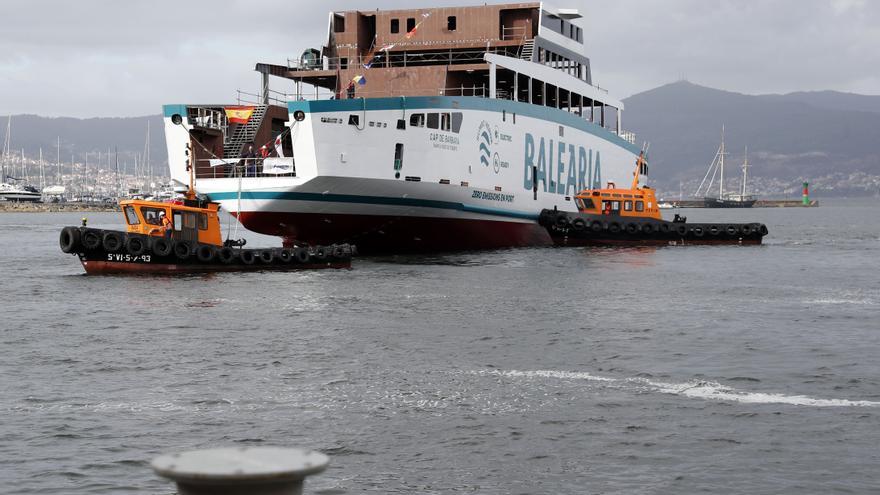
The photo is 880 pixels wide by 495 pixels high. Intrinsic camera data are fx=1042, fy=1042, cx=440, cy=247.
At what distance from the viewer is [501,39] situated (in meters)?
58.5

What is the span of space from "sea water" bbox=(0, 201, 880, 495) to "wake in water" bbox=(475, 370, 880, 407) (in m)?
0.08

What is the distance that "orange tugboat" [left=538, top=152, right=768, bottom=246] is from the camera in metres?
61.2

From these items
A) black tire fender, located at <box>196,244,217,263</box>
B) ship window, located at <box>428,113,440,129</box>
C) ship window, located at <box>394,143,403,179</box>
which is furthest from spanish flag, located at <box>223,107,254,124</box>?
black tire fender, located at <box>196,244,217,263</box>

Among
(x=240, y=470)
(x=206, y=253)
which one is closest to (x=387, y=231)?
(x=206, y=253)

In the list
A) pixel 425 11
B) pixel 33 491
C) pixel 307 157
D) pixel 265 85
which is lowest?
pixel 33 491

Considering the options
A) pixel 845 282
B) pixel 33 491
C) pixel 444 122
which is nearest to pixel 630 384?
pixel 33 491

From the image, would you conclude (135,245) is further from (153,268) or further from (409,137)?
(409,137)

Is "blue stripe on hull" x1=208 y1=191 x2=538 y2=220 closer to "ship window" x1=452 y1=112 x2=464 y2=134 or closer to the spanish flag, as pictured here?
"ship window" x1=452 y1=112 x2=464 y2=134

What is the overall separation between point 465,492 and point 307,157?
34.4 m

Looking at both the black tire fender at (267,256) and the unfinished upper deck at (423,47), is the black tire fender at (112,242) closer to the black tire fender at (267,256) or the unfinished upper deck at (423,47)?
the black tire fender at (267,256)

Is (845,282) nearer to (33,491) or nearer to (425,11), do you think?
(425,11)

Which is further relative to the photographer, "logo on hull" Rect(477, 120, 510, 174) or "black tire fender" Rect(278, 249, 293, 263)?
"logo on hull" Rect(477, 120, 510, 174)

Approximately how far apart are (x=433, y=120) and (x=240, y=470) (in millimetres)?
44188

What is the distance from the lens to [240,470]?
6160mm
